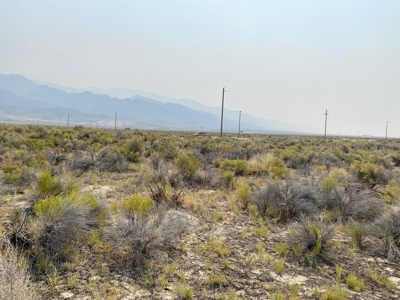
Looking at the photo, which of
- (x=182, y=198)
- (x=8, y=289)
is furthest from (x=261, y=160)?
(x=8, y=289)

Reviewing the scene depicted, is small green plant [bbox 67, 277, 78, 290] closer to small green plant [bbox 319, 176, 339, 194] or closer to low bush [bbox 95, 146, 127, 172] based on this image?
small green plant [bbox 319, 176, 339, 194]

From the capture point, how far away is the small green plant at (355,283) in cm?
384

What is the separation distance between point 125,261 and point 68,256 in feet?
2.83

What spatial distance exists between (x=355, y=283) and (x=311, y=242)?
3.39 ft

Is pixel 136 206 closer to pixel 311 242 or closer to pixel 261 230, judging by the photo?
pixel 261 230

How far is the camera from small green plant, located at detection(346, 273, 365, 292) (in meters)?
3.84

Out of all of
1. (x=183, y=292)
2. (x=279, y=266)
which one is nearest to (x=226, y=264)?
(x=279, y=266)

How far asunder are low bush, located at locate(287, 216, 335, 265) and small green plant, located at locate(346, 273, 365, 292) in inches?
23.8

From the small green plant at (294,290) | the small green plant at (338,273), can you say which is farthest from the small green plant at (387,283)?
the small green plant at (294,290)

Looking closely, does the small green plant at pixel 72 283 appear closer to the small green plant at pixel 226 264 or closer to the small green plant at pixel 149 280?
the small green plant at pixel 149 280

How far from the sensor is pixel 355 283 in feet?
12.8

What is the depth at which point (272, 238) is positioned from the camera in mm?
5457

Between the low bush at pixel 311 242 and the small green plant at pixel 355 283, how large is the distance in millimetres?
606

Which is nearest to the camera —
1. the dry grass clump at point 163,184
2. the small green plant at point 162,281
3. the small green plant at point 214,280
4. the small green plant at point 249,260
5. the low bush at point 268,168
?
the small green plant at point 162,281
